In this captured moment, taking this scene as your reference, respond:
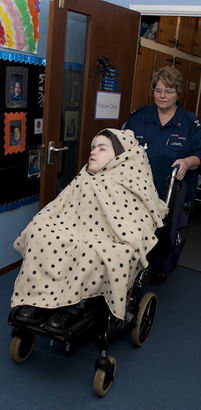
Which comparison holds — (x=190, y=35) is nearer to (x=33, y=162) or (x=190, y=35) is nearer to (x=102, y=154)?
(x=33, y=162)

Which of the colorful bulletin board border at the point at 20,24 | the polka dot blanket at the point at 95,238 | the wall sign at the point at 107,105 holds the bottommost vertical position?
the polka dot blanket at the point at 95,238

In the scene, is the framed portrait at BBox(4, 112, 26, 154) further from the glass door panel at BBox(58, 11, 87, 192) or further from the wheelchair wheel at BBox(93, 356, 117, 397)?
the wheelchair wheel at BBox(93, 356, 117, 397)

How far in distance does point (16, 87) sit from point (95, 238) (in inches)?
48.7

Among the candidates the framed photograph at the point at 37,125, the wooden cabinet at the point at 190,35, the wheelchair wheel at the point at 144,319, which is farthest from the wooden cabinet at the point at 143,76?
the wheelchair wheel at the point at 144,319

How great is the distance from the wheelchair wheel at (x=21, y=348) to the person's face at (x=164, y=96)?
5.22 ft

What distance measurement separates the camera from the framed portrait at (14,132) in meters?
2.67

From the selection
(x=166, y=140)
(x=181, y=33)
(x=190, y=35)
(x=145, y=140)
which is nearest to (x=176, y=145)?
(x=166, y=140)

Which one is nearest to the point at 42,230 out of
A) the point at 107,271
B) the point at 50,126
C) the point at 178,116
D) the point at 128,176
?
the point at 107,271

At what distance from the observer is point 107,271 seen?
1.80m

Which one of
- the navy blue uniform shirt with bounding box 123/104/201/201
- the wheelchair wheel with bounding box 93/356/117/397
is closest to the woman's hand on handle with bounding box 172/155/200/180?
the navy blue uniform shirt with bounding box 123/104/201/201

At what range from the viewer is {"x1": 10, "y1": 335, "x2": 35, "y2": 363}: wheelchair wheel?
6.59 feet

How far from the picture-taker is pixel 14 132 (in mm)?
2736

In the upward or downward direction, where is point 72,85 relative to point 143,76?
downward

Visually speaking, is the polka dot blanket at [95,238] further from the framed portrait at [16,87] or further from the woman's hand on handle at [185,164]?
the framed portrait at [16,87]
